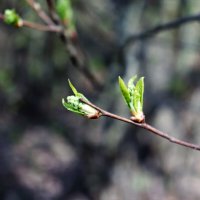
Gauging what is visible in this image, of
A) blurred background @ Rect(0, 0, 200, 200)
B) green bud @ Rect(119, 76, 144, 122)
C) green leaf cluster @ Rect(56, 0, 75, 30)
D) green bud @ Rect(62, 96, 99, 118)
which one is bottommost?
green bud @ Rect(62, 96, 99, 118)

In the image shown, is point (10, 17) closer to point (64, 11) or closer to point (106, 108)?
point (64, 11)

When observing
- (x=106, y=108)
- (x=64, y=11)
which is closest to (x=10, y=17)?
(x=64, y=11)

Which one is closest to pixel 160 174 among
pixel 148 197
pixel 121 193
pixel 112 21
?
pixel 148 197

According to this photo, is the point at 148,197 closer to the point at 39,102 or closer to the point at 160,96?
the point at 160,96

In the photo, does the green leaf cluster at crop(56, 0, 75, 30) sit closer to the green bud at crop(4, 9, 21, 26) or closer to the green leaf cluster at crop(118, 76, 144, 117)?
the green bud at crop(4, 9, 21, 26)

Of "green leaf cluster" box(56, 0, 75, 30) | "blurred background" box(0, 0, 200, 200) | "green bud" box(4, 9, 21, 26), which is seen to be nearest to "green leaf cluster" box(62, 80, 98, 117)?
"green bud" box(4, 9, 21, 26)

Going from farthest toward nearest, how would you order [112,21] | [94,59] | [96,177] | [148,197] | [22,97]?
1. [94,59]
2. [22,97]
3. [148,197]
4. [112,21]
5. [96,177]

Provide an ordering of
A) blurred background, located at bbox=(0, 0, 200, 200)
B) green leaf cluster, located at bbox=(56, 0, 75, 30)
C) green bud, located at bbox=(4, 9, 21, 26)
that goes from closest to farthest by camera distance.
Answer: green bud, located at bbox=(4, 9, 21, 26) → green leaf cluster, located at bbox=(56, 0, 75, 30) → blurred background, located at bbox=(0, 0, 200, 200)

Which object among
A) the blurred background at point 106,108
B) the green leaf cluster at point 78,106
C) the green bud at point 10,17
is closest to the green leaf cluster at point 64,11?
the green bud at point 10,17
